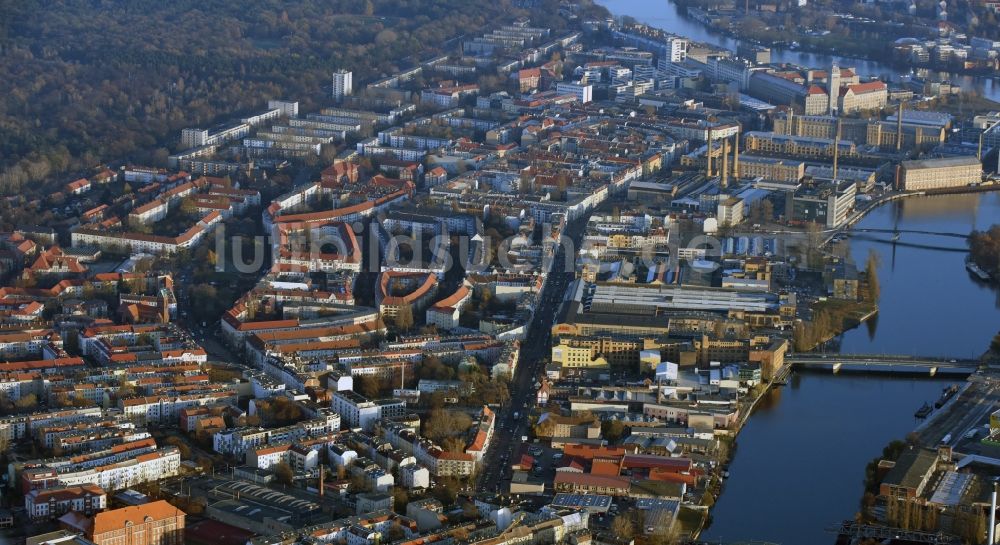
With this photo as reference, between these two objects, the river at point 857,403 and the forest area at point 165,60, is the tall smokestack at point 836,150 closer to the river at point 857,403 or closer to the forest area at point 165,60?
the river at point 857,403

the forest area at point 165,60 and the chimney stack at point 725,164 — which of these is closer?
the chimney stack at point 725,164

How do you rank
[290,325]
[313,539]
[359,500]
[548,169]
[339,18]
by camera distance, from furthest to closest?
[339,18] → [548,169] → [290,325] → [359,500] → [313,539]

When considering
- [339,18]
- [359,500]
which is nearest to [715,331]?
[359,500]

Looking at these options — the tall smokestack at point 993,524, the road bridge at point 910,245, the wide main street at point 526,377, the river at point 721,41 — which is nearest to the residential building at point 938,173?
the road bridge at point 910,245

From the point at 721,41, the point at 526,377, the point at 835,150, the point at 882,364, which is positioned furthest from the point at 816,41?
the point at 526,377

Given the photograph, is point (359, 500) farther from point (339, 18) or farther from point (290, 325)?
point (339, 18)

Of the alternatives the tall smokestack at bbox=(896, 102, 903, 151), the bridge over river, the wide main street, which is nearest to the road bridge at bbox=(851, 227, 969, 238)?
the wide main street
